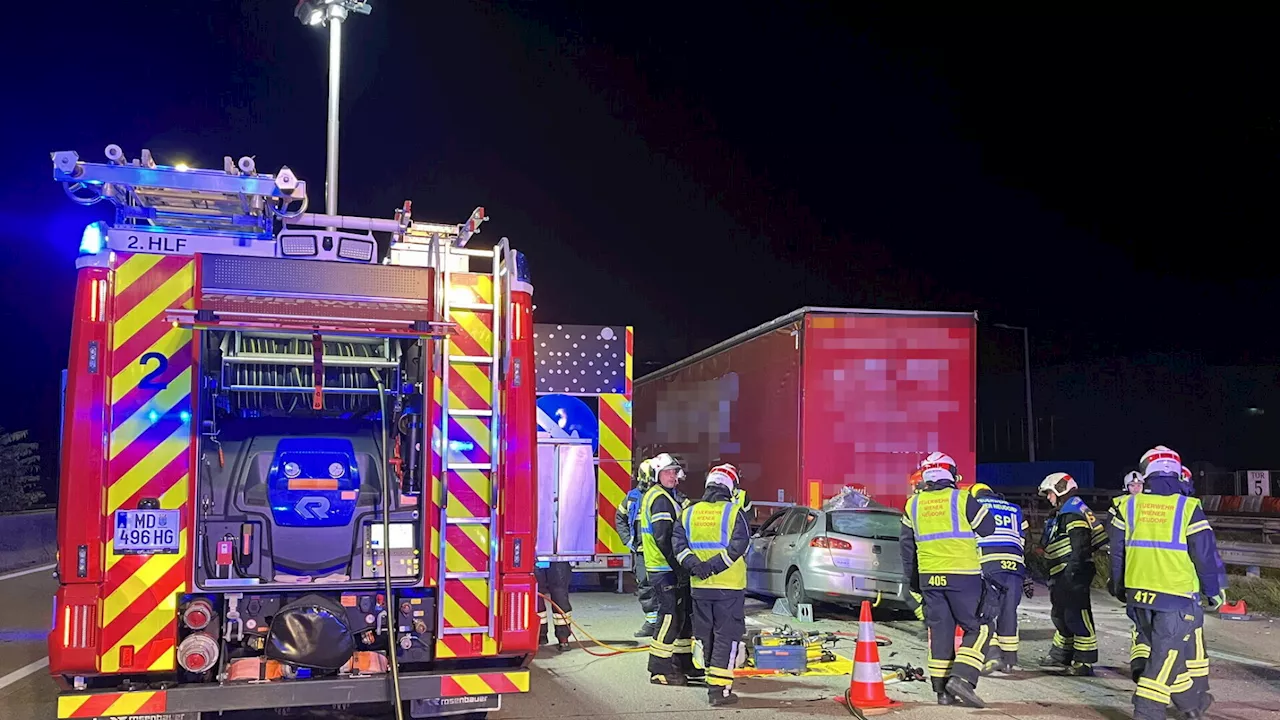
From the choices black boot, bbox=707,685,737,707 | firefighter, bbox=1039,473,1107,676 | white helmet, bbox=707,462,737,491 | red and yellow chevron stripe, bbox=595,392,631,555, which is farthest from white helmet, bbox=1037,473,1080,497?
red and yellow chevron stripe, bbox=595,392,631,555

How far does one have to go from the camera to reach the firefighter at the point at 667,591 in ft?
27.8

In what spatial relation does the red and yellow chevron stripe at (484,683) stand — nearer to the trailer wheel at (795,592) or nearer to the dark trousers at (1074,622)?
→ the dark trousers at (1074,622)

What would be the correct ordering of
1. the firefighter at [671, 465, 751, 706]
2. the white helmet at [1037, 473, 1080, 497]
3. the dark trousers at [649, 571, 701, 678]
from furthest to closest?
the white helmet at [1037, 473, 1080, 497] → the dark trousers at [649, 571, 701, 678] → the firefighter at [671, 465, 751, 706]

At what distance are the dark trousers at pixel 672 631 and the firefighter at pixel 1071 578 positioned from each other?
3.21 meters

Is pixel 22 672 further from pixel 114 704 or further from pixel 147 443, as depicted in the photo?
pixel 147 443

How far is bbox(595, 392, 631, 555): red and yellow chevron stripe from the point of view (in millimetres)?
12828

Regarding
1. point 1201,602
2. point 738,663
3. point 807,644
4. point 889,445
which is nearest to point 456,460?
point 738,663

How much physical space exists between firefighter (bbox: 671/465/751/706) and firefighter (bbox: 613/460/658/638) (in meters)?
1.52

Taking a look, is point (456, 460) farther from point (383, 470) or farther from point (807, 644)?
point (807, 644)

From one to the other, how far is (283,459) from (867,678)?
4.33m

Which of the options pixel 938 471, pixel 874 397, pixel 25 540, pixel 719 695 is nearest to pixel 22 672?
pixel 719 695

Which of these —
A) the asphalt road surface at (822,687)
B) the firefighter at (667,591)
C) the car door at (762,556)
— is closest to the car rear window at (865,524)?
the asphalt road surface at (822,687)

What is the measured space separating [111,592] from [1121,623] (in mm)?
10830

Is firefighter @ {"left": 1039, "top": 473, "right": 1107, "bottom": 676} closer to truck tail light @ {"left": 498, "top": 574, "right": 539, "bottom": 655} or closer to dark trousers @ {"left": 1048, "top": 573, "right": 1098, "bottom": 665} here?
dark trousers @ {"left": 1048, "top": 573, "right": 1098, "bottom": 665}
